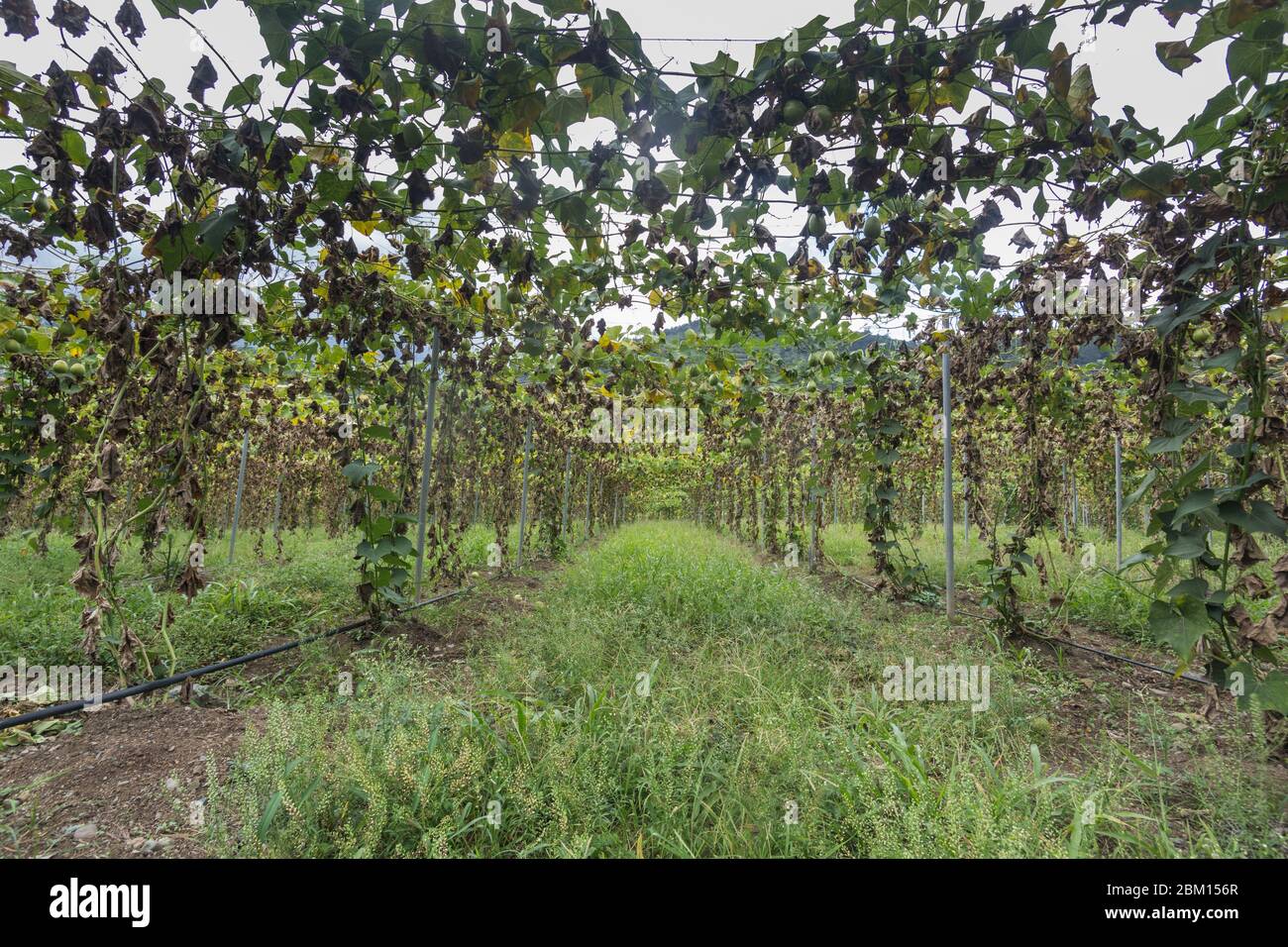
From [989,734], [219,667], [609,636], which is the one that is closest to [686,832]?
[989,734]

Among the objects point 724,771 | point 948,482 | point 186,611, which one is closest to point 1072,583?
point 948,482

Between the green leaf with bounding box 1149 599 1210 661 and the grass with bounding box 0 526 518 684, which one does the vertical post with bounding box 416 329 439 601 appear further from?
the green leaf with bounding box 1149 599 1210 661

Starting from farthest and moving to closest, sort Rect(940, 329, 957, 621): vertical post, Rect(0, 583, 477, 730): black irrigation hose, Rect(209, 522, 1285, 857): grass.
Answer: Rect(940, 329, 957, 621): vertical post → Rect(0, 583, 477, 730): black irrigation hose → Rect(209, 522, 1285, 857): grass

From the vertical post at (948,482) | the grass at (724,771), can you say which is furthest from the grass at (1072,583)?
the grass at (724,771)

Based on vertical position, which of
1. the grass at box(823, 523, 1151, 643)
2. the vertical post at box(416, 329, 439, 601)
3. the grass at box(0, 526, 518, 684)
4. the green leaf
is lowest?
the grass at box(823, 523, 1151, 643)

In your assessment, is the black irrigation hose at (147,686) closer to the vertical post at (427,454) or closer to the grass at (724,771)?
the grass at (724,771)

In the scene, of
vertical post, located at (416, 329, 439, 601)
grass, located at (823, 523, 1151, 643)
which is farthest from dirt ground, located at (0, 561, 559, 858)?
grass, located at (823, 523, 1151, 643)

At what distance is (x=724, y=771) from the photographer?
224 cm

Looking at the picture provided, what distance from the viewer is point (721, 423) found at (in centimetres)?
949

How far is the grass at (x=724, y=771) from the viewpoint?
177 centimetres

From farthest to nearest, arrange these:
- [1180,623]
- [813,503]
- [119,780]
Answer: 1. [813,503]
2. [119,780]
3. [1180,623]

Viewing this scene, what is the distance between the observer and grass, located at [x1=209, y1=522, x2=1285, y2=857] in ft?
5.80

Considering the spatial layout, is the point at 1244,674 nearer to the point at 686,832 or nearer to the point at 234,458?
the point at 686,832

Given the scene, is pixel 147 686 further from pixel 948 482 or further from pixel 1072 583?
pixel 1072 583
